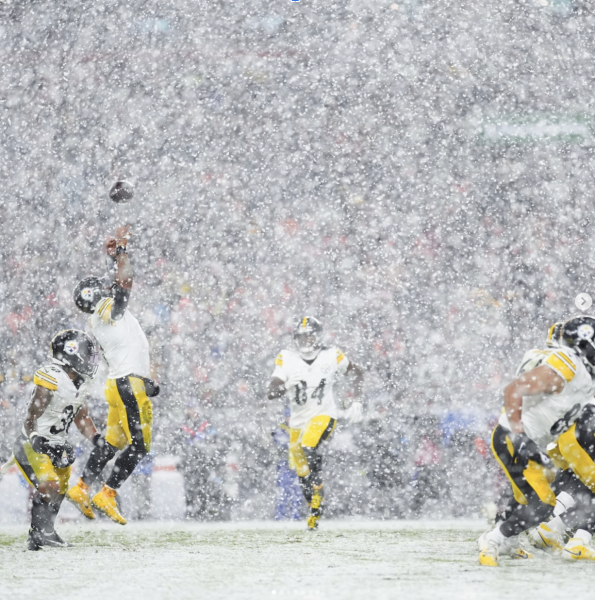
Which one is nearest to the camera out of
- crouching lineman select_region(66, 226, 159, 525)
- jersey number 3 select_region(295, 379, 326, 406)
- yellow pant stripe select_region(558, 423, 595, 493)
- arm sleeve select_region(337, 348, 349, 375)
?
yellow pant stripe select_region(558, 423, 595, 493)

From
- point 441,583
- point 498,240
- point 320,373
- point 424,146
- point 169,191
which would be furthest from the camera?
point 424,146

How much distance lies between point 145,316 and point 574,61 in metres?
9.25

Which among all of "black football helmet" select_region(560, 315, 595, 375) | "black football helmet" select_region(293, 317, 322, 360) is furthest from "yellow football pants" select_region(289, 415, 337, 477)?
"black football helmet" select_region(560, 315, 595, 375)

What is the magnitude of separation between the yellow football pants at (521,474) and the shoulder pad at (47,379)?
2.58 m

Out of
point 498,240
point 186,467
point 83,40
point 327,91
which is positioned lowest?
point 186,467

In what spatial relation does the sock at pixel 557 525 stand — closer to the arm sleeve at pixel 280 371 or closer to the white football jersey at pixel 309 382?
the white football jersey at pixel 309 382

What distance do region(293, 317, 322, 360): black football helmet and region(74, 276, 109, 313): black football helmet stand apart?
1.62 metres

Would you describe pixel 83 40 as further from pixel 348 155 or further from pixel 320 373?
pixel 320 373

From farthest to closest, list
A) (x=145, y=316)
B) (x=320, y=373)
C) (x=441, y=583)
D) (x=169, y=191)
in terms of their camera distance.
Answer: (x=169, y=191)
(x=145, y=316)
(x=320, y=373)
(x=441, y=583)

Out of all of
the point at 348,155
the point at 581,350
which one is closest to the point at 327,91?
the point at 348,155

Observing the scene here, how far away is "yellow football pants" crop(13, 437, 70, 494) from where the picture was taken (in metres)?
6.11

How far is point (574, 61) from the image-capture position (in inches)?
713

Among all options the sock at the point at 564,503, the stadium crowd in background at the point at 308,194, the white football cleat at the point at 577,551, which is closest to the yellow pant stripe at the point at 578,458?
the sock at the point at 564,503

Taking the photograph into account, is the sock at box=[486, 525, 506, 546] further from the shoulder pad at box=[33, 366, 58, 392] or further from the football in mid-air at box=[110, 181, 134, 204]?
the football in mid-air at box=[110, 181, 134, 204]
